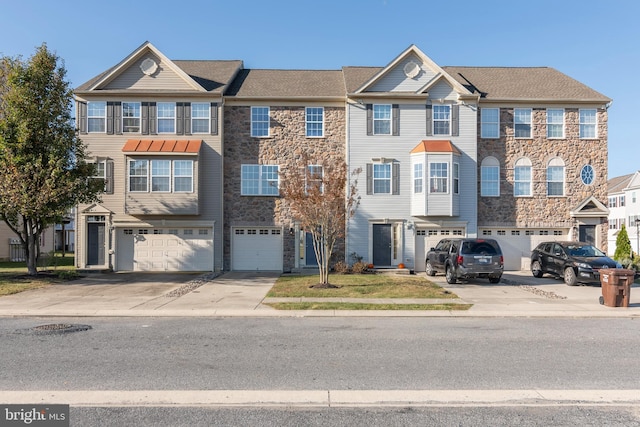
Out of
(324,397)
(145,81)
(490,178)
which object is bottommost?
(324,397)

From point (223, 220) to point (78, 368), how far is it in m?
17.2

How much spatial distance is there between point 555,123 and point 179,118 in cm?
2033

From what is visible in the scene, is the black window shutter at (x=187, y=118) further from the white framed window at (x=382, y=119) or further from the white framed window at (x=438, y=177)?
the white framed window at (x=438, y=177)

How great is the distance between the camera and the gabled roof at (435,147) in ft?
75.2

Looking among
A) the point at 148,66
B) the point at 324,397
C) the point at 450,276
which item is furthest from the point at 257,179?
the point at 324,397

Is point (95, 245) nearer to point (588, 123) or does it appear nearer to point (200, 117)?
point (200, 117)

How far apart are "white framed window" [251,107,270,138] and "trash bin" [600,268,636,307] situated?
1696 centimetres

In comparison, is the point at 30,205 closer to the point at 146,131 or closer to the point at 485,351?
the point at 146,131

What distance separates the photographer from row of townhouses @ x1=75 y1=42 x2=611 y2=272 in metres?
23.4

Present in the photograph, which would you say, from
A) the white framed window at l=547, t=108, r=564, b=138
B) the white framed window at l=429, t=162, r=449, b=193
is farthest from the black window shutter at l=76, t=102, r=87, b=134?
the white framed window at l=547, t=108, r=564, b=138

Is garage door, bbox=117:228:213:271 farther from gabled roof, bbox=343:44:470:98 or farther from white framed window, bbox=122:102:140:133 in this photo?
gabled roof, bbox=343:44:470:98

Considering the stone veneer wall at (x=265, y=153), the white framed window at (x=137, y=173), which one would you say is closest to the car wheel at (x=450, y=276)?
the stone veneer wall at (x=265, y=153)

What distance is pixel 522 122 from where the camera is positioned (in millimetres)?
24594

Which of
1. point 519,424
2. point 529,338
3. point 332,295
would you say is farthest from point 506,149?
point 519,424
